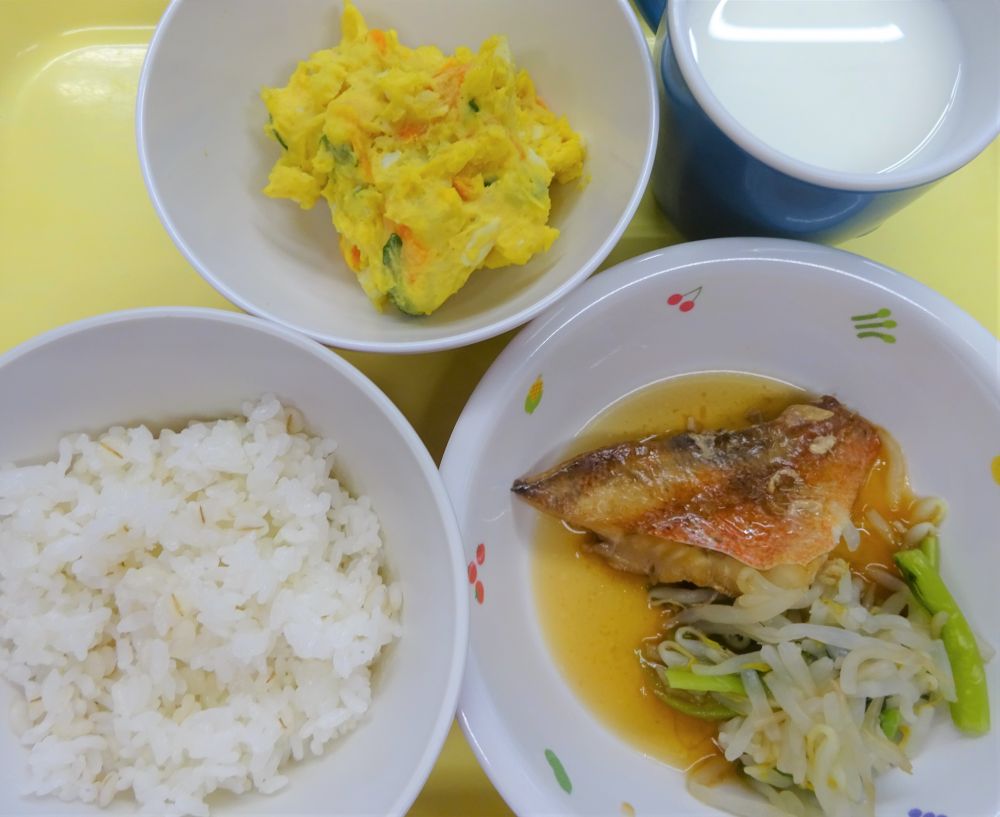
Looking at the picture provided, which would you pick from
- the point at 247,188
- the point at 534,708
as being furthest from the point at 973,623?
the point at 247,188

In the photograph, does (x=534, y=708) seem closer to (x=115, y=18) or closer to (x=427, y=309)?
(x=427, y=309)

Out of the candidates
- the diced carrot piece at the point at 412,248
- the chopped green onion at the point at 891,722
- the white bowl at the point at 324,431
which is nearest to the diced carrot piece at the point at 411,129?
the diced carrot piece at the point at 412,248

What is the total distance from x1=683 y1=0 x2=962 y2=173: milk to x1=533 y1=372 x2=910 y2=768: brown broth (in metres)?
0.54

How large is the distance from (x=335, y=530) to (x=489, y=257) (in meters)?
0.52

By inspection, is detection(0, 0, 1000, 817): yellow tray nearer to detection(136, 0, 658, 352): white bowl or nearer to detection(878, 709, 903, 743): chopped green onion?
detection(136, 0, 658, 352): white bowl

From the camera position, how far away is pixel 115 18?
1.64m

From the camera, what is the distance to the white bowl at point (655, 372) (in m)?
1.28

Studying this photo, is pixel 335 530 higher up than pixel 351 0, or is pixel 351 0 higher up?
pixel 351 0

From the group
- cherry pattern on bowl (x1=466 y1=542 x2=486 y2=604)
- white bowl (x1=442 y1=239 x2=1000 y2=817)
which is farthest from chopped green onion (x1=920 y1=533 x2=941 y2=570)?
cherry pattern on bowl (x1=466 y1=542 x2=486 y2=604)

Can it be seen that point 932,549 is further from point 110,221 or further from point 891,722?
point 110,221

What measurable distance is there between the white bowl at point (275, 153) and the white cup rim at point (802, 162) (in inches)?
3.1

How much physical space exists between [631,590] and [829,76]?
0.99 metres

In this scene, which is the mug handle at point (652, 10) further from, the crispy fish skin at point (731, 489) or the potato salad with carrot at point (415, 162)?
the crispy fish skin at point (731, 489)

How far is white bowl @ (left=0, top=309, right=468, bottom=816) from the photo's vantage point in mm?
1064
